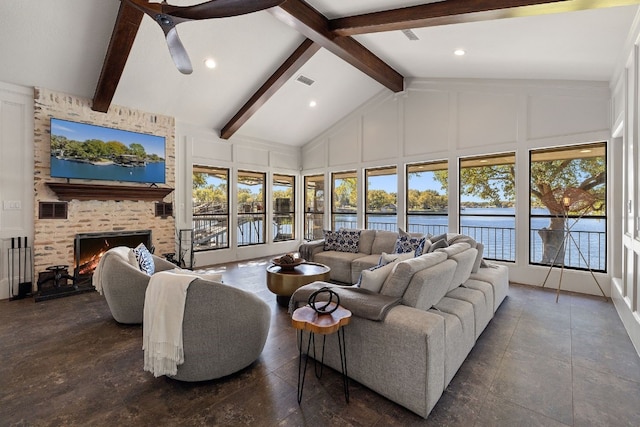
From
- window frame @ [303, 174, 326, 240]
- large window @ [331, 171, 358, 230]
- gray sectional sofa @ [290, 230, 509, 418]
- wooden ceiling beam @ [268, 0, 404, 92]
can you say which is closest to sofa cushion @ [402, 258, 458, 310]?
gray sectional sofa @ [290, 230, 509, 418]

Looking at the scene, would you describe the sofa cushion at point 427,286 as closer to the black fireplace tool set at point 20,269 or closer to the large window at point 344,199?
the large window at point 344,199

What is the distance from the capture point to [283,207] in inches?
331

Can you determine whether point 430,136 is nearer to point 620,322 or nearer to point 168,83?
point 620,322

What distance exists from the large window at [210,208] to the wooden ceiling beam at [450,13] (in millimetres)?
4169

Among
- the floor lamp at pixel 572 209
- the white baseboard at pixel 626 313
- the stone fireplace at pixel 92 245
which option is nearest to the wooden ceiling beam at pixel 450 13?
the floor lamp at pixel 572 209

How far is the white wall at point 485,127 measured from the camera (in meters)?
4.45

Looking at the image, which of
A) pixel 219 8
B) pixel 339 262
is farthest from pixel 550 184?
pixel 219 8

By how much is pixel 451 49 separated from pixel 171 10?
3930 millimetres

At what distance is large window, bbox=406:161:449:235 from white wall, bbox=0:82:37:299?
6.81 meters

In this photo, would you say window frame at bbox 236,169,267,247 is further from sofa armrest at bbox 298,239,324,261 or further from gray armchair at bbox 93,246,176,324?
gray armchair at bbox 93,246,176,324

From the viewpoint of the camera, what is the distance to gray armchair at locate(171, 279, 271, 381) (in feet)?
6.93

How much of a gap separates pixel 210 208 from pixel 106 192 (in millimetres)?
2134

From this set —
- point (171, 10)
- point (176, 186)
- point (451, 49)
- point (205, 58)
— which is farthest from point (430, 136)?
point (176, 186)

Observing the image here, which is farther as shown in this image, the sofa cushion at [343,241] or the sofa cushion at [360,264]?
the sofa cushion at [343,241]
